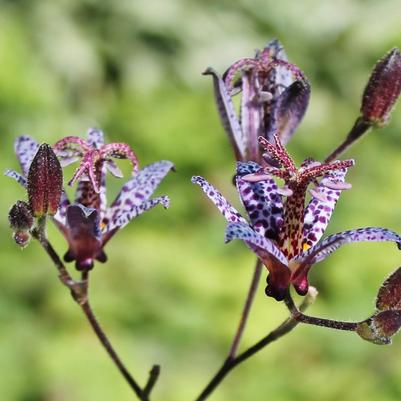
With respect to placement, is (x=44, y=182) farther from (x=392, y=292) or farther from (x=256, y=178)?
(x=392, y=292)

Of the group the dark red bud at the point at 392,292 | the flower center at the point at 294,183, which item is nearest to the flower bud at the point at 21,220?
the flower center at the point at 294,183

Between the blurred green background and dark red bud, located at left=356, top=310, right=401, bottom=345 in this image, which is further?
the blurred green background

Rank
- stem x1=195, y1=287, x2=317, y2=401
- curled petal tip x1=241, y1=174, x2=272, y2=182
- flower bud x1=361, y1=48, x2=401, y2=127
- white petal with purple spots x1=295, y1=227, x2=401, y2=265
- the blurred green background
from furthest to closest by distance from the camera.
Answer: the blurred green background, flower bud x1=361, y1=48, x2=401, y2=127, stem x1=195, y1=287, x2=317, y2=401, curled petal tip x1=241, y1=174, x2=272, y2=182, white petal with purple spots x1=295, y1=227, x2=401, y2=265

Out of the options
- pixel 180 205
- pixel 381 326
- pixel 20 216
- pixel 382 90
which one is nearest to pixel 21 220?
pixel 20 216

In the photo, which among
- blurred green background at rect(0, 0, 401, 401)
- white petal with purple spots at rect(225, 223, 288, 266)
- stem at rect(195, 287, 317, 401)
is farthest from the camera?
blurred green background at rect(0, 0, 401, 401)

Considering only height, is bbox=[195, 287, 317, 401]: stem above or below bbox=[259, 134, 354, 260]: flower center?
below

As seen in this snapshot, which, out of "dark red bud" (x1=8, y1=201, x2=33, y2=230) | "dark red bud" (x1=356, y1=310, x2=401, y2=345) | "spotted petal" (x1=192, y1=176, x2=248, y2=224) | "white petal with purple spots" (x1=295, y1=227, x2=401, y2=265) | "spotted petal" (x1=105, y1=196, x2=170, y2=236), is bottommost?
"dark red bud" (x1=356, y1=310, x2=401, y2=345)

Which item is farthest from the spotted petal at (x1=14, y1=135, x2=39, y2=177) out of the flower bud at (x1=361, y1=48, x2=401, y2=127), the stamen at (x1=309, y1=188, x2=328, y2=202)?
the flower bud at (x1=361, y1=48, x2=401, y2=127)

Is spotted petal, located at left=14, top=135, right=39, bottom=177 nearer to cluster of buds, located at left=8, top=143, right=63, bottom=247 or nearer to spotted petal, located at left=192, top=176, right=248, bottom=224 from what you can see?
cluster of buds, located at left=8, top=143, right=63, bottom=247
